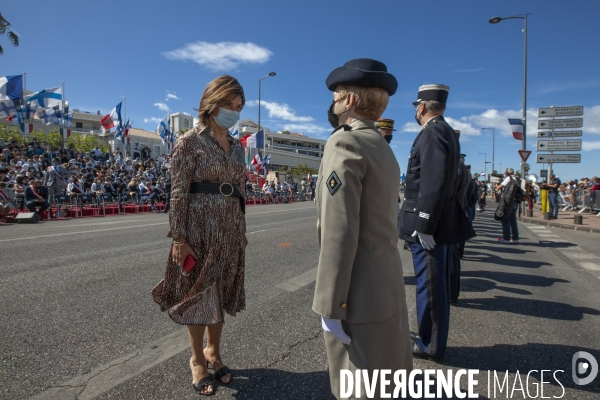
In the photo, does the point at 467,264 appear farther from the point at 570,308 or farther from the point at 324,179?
the point at 324,179

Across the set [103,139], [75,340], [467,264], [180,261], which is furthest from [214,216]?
[103,139]

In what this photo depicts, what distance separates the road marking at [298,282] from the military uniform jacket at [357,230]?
322 cm

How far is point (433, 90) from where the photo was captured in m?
3.22

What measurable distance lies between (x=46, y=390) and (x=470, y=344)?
3.24 meters

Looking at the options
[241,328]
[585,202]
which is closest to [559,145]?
[585,202]

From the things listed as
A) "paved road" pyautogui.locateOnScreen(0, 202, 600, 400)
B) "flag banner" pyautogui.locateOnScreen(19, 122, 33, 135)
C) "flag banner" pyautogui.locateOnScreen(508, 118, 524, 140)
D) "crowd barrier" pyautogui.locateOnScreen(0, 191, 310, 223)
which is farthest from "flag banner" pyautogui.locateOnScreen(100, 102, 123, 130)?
"flag banner" pyautogui.locateOnScreen(508, 118, 524, 140)

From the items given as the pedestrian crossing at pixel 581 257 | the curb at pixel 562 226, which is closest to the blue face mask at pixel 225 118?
the pedestrian crossing at pixel 581 257

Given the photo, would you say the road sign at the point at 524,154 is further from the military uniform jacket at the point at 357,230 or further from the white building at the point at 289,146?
the white building at the point at 289,146

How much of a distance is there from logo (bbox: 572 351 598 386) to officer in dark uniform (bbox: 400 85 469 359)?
964 mm

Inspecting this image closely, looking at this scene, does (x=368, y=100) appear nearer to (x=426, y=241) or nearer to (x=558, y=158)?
(x=426, y=241)

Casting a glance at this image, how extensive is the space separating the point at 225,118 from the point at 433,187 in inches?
62.3

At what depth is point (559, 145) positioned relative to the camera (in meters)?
18.4

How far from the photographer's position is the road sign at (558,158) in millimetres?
18219

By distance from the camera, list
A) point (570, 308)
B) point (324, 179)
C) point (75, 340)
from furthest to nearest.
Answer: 1. point (570, 308)
2. point (75, 340)
3. point (324, 179)
